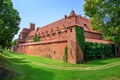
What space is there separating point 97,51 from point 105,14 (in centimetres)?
1877

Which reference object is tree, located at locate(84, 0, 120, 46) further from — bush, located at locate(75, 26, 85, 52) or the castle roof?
the castle roof

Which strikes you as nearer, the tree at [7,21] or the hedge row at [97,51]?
the tree at [7,21]

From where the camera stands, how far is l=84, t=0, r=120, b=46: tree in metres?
15.7

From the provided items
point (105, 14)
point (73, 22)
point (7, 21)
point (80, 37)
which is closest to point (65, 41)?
point (80, 37)

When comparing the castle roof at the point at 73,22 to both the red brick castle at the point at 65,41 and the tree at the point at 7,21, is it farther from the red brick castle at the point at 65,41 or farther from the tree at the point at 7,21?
the tree at the point at 7,21

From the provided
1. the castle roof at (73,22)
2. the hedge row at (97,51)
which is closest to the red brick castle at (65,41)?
the castle roof at (73,22)

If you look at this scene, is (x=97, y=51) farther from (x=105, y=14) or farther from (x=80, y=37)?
(x=105, y=14)

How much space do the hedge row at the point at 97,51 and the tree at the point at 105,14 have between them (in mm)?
13122

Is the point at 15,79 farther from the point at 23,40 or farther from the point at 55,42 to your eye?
the point at 23,40

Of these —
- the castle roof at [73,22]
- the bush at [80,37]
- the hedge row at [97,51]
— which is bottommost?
the hedge row at [97,51]

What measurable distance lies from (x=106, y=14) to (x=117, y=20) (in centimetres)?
147

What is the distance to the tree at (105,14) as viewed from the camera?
15.7 meters

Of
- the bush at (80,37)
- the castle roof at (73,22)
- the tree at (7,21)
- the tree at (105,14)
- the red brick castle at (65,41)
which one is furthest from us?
the castle roof at (73,22)

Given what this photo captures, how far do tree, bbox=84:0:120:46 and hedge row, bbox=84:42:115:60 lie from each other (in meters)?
13.1
